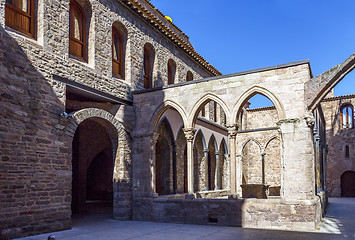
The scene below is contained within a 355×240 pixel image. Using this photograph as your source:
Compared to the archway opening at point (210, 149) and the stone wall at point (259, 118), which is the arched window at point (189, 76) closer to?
the archway opening at point (210, 149)

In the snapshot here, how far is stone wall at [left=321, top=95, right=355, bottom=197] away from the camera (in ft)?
75.9

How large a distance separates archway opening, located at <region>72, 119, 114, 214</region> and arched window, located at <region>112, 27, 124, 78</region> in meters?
1.93

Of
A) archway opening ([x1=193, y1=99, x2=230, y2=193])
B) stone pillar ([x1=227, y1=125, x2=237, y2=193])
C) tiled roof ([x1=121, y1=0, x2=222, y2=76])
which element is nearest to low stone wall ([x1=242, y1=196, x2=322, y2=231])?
stone pillar ([x1=227, y1=125, x2=237, y2=193])

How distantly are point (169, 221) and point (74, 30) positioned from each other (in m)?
5.99

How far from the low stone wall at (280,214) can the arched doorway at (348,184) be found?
16746mm

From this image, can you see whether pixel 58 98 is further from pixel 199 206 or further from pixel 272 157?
pixel 272 157

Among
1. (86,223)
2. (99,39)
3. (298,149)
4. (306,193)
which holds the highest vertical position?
(99,39)

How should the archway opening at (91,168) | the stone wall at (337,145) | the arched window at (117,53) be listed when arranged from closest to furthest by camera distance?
the arched window at (117,53), the archway opening at (91,168), the stone wall at (337,145)

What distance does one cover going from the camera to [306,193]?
28.0ft

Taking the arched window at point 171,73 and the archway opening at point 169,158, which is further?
the arched window at point 171,73

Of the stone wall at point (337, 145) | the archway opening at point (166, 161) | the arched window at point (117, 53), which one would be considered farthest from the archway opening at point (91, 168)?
the stone wall at point (337, 145)

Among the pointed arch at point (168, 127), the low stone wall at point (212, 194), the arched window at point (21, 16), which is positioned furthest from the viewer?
the low stone wall at point (212, 194)

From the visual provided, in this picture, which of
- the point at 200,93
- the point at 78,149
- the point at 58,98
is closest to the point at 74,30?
the point at 58,98

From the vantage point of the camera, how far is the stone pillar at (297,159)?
28.2ft
